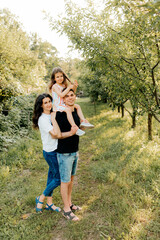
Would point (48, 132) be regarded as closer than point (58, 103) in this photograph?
Yes

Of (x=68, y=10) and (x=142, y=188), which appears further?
(x=68, y=10)

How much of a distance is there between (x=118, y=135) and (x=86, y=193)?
4330 millimetres

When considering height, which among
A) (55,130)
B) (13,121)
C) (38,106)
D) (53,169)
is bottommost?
(53,169)

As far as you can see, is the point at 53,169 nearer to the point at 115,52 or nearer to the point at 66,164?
the point at 66,164

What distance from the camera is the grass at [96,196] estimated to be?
9.16 feet

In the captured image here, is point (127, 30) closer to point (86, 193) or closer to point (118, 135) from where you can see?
point (86, 193)

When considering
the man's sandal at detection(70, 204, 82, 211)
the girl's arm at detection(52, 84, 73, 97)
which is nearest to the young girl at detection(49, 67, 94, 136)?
the girl's arm at detection(52, 84, 73, 97)

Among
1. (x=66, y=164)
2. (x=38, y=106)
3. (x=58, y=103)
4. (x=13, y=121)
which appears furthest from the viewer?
(x=13, y=121)

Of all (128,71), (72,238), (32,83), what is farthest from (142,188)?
(32,83)

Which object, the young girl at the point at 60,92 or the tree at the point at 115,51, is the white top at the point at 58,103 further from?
the tree at the point at 115,51

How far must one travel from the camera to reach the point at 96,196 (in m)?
3.73

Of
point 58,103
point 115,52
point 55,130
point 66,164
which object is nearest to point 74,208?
point 66,164

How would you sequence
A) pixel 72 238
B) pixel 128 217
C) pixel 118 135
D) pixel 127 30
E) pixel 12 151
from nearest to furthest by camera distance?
pixel 72 238 < pixel 128 217 < pixel 127 30 < pixel 12 151 < pixel 118 135

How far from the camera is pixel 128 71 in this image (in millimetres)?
4285
